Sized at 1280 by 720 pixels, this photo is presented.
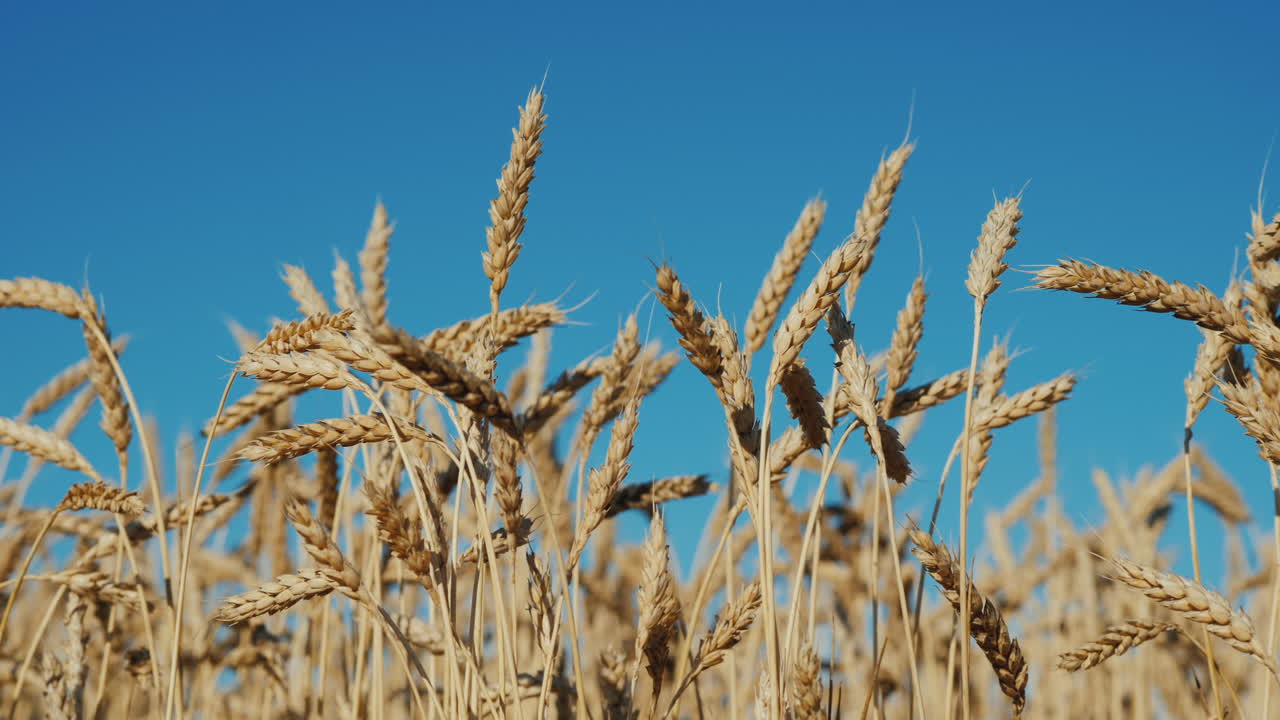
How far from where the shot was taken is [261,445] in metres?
1.89

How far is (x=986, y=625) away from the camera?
1896 millimetres

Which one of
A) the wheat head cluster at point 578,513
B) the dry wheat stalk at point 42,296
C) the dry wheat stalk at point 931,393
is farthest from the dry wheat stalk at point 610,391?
the dry wheat stalk at point 42,296

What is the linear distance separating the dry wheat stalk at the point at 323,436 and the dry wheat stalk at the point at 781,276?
0.98 m

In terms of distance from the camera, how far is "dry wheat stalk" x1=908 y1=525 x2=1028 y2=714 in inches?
73.0

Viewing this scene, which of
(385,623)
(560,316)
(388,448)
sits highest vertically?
(560,316)

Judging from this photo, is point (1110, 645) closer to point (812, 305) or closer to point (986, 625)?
point (986, 625)

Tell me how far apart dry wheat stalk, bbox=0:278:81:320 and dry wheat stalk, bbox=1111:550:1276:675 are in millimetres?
2918

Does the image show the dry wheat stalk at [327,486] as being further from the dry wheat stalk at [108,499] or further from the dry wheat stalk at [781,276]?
the dry wheat stalk at [781,276]

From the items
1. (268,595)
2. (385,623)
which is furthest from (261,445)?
(385,623)

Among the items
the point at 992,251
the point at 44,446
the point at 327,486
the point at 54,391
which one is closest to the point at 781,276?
the point at 992,251

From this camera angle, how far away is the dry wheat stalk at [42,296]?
2797 mm

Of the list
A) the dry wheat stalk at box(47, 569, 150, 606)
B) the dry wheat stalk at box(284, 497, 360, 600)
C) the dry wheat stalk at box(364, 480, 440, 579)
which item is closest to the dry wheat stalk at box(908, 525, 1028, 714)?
the dry wheat stalk at box(364, 480, 440, 579)

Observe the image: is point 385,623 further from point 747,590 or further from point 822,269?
point 822,269

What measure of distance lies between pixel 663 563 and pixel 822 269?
70cm
